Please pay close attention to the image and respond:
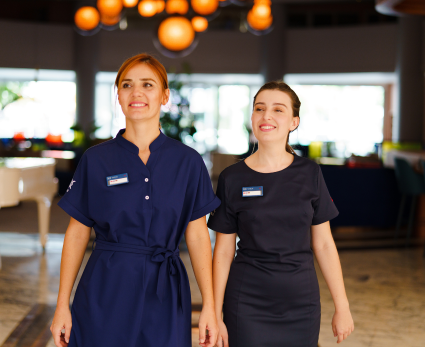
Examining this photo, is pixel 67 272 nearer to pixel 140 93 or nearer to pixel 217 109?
pixel 140 93

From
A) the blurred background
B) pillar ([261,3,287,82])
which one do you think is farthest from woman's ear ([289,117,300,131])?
pillar ([261,3,287,82])

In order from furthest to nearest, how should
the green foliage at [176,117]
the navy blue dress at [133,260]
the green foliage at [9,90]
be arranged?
the green foliage at [9,90]
the green foliage at [176,117]
the navy blue dress at [133,260]

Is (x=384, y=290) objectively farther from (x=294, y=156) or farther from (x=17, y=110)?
(x=17, y=110)

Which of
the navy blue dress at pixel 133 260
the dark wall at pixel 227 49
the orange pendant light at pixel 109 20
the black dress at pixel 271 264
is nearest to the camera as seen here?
the navy blue dress at pixel 133 260

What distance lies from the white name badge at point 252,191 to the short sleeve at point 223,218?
3.1 inches

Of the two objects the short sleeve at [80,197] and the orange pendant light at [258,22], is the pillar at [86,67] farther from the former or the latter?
the short sleeve at [80,197]

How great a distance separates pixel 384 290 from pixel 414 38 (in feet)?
33.4

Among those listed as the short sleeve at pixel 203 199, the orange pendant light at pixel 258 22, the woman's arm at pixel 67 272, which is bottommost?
the woman's arm at pixel 67 272

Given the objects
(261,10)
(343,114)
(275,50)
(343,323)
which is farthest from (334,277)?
(343,114)

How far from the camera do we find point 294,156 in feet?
5.94

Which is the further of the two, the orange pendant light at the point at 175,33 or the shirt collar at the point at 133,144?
the orange pendant light at the point at 175,33

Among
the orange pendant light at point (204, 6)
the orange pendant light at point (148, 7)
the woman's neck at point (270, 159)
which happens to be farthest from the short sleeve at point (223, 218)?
the orange pendant light at point (148, 7)

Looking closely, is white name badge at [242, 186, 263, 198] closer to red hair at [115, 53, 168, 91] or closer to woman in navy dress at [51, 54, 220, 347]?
woman in navy dress at [51, 54, 220, 347]

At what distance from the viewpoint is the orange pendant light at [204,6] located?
510 centimetres
